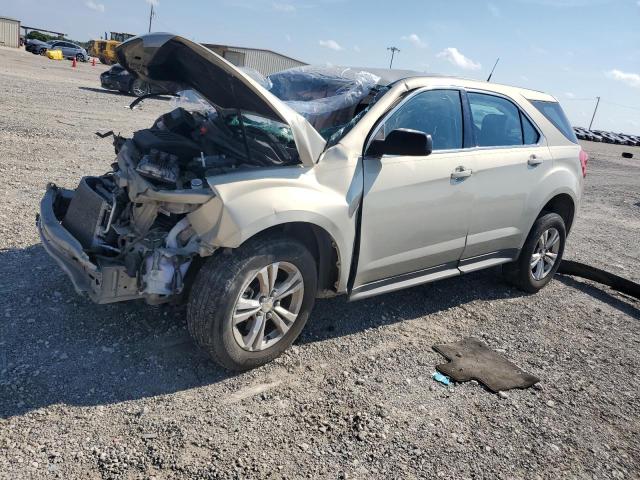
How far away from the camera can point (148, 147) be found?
364 centimetres

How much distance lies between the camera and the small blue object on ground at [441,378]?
375 centimetres

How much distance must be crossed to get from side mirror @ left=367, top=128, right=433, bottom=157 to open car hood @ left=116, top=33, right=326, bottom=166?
424 mm

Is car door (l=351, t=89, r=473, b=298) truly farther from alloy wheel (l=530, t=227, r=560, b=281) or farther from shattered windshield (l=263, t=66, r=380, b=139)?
alloy wheel (l=530, t=227, r=560, b=281)

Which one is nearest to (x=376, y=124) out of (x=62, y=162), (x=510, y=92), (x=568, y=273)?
(x=510, y=92)

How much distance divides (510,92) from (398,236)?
7.02 ft

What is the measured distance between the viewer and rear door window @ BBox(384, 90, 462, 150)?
3982 millimetres

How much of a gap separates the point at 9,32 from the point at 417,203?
205 feet

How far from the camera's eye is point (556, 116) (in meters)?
5.51

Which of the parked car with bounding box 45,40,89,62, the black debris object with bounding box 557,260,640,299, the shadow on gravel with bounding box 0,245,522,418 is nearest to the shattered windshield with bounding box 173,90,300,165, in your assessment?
the shadow on gravel with bounding box 0,245,522,418

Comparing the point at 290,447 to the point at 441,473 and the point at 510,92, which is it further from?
the point at 510,92

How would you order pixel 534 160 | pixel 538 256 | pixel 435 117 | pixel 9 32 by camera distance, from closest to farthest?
pixel 435 117 < pixel 534 160 < pixel 538 256 < pixel 9 32

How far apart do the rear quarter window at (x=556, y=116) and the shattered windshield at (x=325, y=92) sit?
2.04 meters

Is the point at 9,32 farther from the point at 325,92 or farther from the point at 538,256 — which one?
the point at 538,256

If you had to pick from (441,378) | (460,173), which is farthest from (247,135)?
(441,378)
